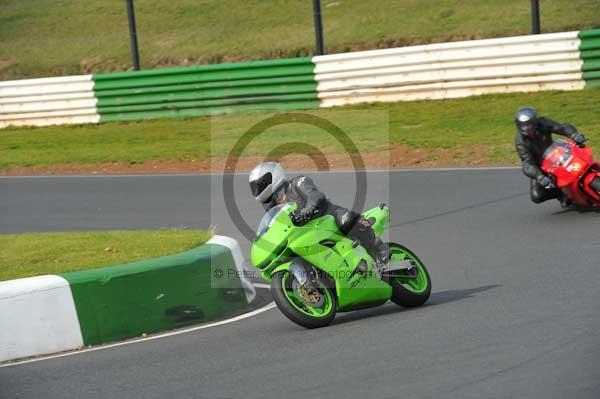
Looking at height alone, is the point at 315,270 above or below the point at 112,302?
above

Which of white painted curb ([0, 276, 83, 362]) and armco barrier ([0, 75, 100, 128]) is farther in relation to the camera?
armco barrier ([0, 75, 100, 128])

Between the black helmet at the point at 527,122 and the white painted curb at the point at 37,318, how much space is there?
6.29 meters

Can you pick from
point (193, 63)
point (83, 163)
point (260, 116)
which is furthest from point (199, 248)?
point (193, 63)

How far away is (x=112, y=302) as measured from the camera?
8.12 m

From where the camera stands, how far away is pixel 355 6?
31.0 meters

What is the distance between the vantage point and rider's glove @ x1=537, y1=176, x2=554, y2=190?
12.0 meters

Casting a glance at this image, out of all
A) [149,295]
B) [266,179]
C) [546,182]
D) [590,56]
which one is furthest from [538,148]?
[590,56]

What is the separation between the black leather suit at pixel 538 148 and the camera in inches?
485

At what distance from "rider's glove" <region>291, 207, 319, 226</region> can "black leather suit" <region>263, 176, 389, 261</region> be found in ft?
0.10

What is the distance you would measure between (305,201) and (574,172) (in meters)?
4.70

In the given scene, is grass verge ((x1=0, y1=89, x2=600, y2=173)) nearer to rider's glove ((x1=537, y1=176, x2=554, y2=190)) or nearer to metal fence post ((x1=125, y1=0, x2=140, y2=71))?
metal fence post ((x1=125, y1=0, x2=140, y2=71))

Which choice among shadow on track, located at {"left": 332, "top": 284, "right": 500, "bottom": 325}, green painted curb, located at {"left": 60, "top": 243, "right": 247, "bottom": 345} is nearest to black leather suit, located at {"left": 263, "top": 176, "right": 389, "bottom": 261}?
shadow on track, located at {"left": 332, "top": 284, "right": 500, "bottom": 325}

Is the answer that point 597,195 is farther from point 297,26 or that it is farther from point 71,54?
point 71,54

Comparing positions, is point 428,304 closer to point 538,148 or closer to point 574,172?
point 574,172
